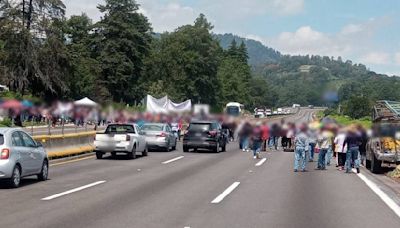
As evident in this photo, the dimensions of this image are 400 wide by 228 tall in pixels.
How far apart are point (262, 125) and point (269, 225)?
20.0 meters

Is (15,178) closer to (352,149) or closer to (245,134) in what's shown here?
(352,149)

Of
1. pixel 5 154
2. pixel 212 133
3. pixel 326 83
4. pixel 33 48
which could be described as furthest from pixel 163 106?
pixel 5 154

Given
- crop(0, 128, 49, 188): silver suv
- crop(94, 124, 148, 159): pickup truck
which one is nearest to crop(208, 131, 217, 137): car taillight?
crop(94, 124, 148, 159): pickup truck

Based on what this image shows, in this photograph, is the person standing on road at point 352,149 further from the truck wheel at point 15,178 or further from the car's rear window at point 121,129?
the truck wheel at point 15,178

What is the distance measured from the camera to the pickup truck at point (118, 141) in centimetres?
2516

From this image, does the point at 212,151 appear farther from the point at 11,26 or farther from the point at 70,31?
the point at 70,31

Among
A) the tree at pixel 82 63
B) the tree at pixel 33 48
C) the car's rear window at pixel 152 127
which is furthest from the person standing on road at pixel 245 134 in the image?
the tree at pixel 82 63

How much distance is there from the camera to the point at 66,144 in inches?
1030

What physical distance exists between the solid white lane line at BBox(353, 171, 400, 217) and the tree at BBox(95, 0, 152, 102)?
61.8 metres

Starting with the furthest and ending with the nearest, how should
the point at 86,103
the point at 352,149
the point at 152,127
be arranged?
the point at 86,103 → the point at 152,127 → the point at 352,149

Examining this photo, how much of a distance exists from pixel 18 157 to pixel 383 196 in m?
8.96

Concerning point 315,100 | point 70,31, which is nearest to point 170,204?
point 315,100

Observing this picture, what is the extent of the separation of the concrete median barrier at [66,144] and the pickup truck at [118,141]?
1449 mm

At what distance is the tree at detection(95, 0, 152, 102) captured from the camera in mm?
78438
